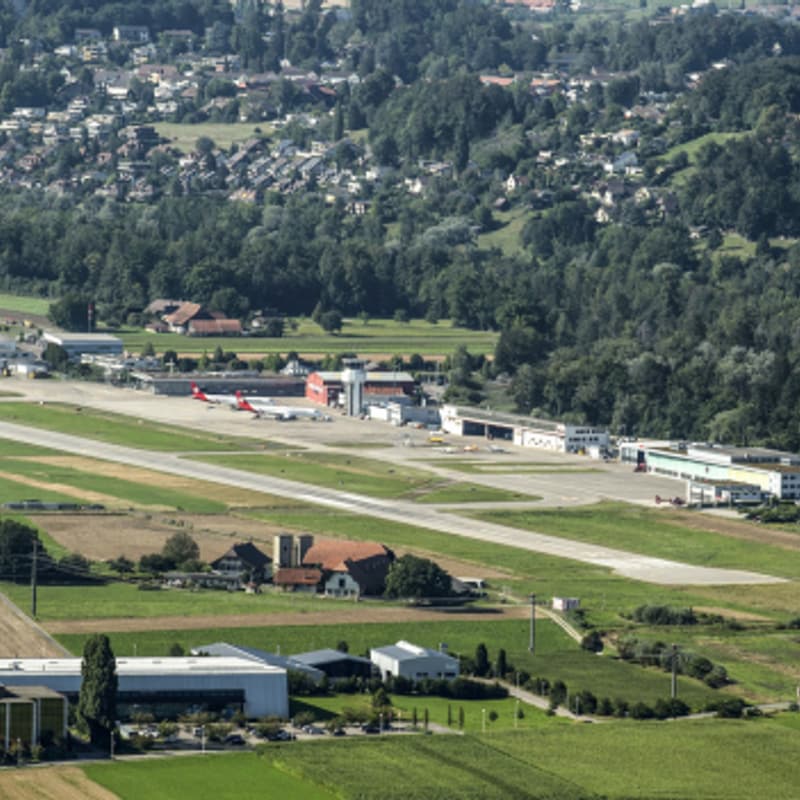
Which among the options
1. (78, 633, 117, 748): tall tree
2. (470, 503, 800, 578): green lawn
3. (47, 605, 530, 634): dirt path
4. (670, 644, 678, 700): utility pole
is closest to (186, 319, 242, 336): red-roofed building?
(470, 503, 800, 578): green lawn

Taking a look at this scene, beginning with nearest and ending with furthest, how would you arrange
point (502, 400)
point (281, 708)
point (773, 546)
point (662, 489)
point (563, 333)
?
point (281, 708) → point (773, 546) → point (662, 489) → point (502, 400) → point (563, 333)

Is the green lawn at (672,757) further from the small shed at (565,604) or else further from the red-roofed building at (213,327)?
the red-roofed building at (213,327)

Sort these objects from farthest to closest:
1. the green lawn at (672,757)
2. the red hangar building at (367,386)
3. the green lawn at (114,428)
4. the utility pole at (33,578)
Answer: the red hangar building at (367,386), the green lawn at (114,428), the utility pole at (33,578), the green lawn at (672,757)

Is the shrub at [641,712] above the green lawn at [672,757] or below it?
above

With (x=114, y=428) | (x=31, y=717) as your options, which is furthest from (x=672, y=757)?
(x=114, y=428)

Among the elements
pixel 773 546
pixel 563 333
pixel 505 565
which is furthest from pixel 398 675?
pixel 563 333

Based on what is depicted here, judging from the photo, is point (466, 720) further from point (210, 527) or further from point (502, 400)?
point (502, 400)

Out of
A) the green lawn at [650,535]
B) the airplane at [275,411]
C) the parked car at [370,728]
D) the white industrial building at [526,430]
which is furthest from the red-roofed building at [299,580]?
the airplane at [275,411]
